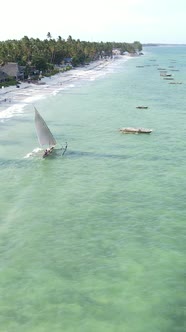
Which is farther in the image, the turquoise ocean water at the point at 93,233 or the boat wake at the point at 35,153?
the boat wake at the point at 35,153

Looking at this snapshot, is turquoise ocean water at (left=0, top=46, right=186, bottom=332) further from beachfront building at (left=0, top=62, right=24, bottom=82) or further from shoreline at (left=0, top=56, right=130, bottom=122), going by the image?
beachfront building at (left=0, top=62, right=24, bottom=82)

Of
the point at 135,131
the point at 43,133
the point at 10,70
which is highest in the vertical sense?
the point at 10,70

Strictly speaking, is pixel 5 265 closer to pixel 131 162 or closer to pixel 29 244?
pixel 29 244

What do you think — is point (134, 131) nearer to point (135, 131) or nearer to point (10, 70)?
point (135, 131)

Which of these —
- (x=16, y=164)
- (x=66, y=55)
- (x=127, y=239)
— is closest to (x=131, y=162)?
(x=16, y=164)

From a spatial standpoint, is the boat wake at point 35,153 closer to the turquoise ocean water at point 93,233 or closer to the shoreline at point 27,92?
the turquoise ocean water at point 93,233

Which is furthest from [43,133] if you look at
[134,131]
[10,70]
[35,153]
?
→ [10,70]

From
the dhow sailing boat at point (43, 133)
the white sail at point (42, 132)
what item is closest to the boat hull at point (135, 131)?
the dhow sailing boat at point (43, 133)

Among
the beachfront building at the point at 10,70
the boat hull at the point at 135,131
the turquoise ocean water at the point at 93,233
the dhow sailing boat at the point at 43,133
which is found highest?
the beachfront building at the point at 10,70
